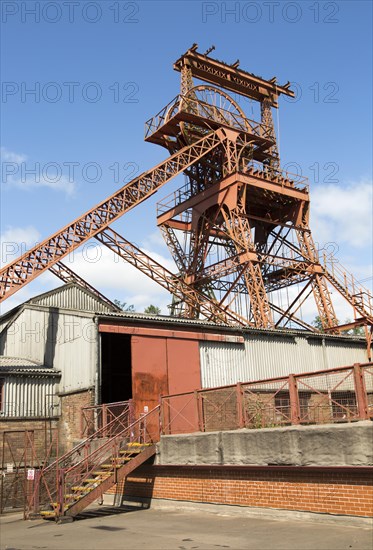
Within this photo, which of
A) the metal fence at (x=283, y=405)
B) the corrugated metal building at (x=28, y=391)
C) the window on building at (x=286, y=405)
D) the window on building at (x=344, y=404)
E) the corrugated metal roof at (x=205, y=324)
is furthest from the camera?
the corrugated metal building at (x=28, y=391)

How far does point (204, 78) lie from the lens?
35.2m

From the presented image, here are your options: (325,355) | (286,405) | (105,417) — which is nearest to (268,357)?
(325,355)

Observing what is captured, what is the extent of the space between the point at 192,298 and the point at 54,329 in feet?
33.8

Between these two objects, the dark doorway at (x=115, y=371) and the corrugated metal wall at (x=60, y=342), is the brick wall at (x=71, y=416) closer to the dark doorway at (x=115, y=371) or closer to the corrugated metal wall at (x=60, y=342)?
the corrugated metal wall at (x=60, y=342)

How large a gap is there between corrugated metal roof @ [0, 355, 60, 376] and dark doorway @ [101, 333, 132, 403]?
328 centimetres

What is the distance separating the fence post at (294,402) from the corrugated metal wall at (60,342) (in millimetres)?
8576

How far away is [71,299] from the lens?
1251 inches

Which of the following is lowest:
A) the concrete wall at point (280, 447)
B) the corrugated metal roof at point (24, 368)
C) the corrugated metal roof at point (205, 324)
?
the concrete wall at point (280, 447)

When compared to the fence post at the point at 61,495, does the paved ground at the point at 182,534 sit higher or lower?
lower

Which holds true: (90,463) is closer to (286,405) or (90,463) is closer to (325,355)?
(286,405)

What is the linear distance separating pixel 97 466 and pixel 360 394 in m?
8.04

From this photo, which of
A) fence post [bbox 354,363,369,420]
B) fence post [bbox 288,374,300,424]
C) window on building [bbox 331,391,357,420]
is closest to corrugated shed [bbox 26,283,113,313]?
fence post [bbox 288,374,300,424]

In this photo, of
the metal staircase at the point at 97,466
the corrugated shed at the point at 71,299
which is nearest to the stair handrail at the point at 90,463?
the metal staircase at the point at 97,466

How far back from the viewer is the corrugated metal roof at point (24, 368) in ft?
67.9
